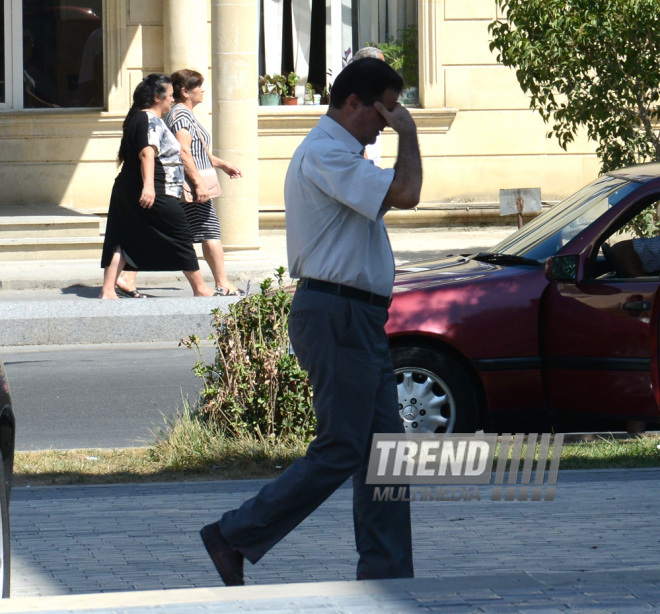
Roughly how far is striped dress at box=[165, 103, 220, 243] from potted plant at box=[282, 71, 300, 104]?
6934 millimetres

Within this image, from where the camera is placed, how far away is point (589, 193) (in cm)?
702

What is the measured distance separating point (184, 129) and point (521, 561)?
7.61 m

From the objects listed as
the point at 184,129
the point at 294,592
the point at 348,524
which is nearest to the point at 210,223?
the point at 184,129

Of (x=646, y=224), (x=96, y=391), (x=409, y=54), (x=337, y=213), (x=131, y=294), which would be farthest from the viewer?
(x=409, y=54)

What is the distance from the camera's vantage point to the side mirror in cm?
634

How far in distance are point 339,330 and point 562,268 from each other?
2571mm

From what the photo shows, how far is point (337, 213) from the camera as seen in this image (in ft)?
13.4

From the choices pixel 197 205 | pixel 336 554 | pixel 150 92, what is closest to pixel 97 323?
pixel 197 205

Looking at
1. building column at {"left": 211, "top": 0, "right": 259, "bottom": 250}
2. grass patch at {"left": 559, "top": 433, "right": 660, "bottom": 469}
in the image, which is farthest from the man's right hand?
building column at {"left": 211, "top": 0, "right": 259, "bottom": 250}

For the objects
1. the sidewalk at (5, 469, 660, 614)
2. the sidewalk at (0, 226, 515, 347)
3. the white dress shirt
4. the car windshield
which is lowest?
the sidewalk at (0, 226, 515, 347)

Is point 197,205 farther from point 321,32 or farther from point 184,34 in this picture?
point 321,32

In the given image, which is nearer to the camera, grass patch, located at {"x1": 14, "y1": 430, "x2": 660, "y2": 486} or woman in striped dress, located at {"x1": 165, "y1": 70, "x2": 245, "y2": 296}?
grass patch, located at {"x1": 14, "y1": 430, "x2": 660, "y2": 486}

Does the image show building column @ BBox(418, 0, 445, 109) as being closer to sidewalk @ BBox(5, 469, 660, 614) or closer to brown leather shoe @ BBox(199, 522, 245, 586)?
sidewalk @ BBox(5, 469, 660, 614)

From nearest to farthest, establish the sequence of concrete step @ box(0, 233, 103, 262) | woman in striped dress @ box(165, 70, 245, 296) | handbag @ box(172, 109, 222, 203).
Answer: woman in striped dress @ box(165, 70, 245, 296) < handbag @ box(172, 109, 222, 203) < concrete step @ box(0, 233, 103, 262)
